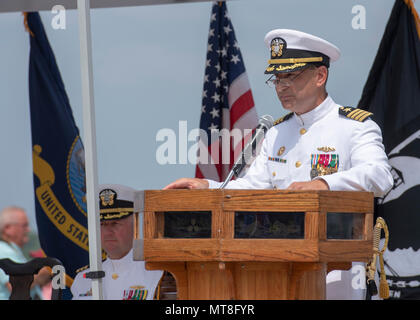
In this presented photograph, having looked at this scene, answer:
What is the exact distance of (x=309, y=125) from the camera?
3838 millimetres

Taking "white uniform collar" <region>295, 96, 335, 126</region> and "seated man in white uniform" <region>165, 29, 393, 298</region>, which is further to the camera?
"white uniform collar" <region>295, 96, 335, 126</region>

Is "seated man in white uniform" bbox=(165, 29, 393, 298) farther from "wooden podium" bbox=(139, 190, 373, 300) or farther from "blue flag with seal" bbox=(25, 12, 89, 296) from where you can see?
"blue flag with seal" bbox=(25, 12, 89, 296)

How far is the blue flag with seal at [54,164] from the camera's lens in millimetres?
5727

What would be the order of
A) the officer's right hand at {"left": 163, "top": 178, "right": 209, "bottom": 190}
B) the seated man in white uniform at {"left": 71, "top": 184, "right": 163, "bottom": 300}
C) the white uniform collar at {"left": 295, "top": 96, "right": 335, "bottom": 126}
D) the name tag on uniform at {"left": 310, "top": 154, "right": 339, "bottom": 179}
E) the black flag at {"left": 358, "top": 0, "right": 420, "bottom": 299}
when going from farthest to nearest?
the seated man in white uniform at {"left": 71, "top": 184, "right": 163, "bottom": 300} < the black flag at {"left": 358, "top": 0, "right": 420, "bottom": 299} < the white uniform collar at {"left": 295, "top": 96, "right": 335, "bottom": 126} < the name tag on uniform at {"left": 310, "top": 154, "right": 339, "bottom": 179} < the officer's right hand at {"left": 163, "top": 178, "right": 209, "bottom": 190}

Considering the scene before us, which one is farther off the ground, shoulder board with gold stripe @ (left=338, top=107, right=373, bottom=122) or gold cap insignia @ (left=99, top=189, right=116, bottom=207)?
shoulder board with gold stripe @ (left=338, top=107, right=373, bottom=122)

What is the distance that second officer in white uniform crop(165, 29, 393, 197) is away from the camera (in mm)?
3625

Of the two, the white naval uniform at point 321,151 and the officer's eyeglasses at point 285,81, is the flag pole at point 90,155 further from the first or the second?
the officer's eyeglasses at point 285,81

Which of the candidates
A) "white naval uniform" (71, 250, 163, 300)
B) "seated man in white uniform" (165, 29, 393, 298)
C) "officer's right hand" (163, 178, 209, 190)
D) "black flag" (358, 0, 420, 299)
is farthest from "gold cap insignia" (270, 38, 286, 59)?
"white naval uniform" (71, 250, 163, 300)

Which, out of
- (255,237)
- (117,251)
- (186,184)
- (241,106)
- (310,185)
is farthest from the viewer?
(241,106)

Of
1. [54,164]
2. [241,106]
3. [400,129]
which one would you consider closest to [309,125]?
[400,129]

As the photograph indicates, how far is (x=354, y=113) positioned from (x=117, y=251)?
2016 millimetres

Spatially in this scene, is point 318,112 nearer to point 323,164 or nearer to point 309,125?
point 309,125

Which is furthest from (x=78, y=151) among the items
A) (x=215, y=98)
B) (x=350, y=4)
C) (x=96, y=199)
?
(x=96, y=199)
